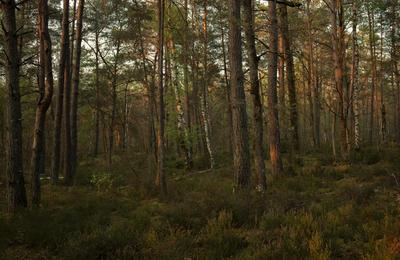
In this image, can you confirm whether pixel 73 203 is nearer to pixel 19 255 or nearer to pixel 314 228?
pixel 19 255

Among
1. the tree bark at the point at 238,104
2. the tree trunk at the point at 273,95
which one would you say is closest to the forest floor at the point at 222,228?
the tree bark at the point at 238,104

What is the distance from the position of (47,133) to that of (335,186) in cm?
2319

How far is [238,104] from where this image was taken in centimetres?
900

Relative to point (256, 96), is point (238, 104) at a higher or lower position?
lower

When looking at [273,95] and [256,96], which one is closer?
[256,96]

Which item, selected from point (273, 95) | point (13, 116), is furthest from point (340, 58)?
point (13, 116)

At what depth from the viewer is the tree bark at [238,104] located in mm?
9023

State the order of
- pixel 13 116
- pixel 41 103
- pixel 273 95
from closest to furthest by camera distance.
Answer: pixel 13 116, pixel 41 103, pixel 273 95

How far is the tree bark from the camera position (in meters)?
9.02

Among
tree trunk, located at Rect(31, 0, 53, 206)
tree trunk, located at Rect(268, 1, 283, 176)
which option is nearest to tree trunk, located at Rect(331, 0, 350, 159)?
tree trunk, located at Rect(268, 1, 283, 176)

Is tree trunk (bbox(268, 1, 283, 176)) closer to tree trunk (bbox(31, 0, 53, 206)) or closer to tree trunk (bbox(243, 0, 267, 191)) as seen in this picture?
tree trunk (bbox(243, 0, 267, 191))

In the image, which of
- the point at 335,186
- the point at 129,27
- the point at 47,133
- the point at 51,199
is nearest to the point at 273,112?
the point at 335,186

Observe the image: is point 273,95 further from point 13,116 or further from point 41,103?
point 13,116

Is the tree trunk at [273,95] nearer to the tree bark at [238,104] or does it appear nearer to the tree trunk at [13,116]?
the tree bark at [238,104]
